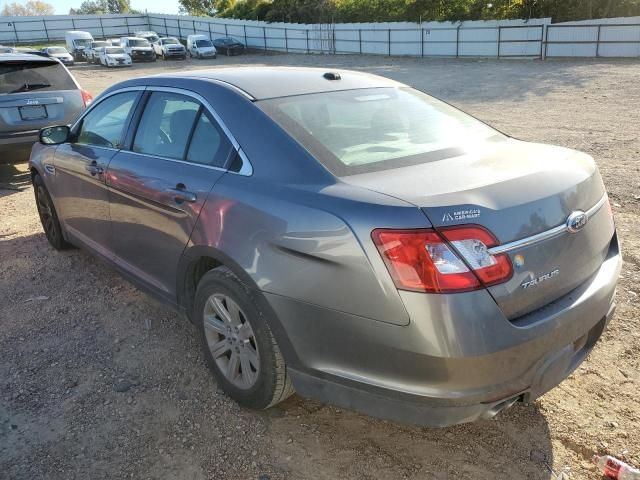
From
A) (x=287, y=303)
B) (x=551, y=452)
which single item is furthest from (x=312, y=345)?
(x=551, y=452)

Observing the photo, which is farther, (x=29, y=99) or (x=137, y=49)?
(x=137, y=49)

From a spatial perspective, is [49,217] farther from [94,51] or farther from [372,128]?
[94,51]

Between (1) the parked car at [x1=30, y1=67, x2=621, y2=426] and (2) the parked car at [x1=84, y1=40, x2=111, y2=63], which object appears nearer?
(1) the parked car at [x1=30, y1=67, x2=621, y2=426]

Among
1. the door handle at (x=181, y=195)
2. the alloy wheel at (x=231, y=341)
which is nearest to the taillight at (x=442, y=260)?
the alloy wheel at (x=231, y=341)

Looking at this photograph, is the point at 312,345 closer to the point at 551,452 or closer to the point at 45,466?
the point at 551,452

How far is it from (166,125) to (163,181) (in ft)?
1.44

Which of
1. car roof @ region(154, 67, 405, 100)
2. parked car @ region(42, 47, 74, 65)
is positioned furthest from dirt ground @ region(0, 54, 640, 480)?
parked car @ region(42, 47, 74, 65)

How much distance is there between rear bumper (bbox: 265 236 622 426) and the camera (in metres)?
2.09

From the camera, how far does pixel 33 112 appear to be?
742 centimetres

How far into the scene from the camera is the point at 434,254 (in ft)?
6.82

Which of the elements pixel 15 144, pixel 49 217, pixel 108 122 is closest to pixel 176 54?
pixel 15 144

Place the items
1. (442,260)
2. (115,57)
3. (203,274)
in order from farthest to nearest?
(115,57) < (203,274) < (442,260)

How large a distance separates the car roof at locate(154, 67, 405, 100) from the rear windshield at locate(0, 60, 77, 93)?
4.83 meters

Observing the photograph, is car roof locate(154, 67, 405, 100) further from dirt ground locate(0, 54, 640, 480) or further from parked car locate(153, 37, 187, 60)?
parked car locate(153, 37, 187, 60)
